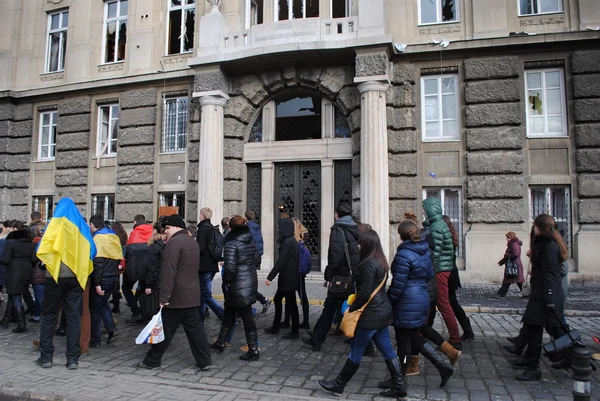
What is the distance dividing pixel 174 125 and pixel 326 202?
19.3 ft

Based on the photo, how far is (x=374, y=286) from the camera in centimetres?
475

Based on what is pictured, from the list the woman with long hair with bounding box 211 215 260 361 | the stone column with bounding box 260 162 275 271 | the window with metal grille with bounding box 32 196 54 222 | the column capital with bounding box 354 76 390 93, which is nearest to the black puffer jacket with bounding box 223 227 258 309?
the woman with long hair with bounding box 211 215 260 361

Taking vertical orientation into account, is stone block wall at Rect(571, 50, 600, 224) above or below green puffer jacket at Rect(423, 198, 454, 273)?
above

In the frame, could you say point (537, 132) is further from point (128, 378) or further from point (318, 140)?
point (128, 378)

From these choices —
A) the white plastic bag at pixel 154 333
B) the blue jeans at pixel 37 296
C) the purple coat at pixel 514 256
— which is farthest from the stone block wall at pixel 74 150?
the purple coat at pixel 514 256

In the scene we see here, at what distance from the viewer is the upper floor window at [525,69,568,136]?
12812mm

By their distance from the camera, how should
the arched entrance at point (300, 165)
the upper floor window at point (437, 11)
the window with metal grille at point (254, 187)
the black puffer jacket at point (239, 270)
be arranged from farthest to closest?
the window with metal grille at point (254, 187)
the arched entrance at point (300, 165)
the upper floor window at point (437, 11)
the black puffer jacket at point (239, 270)

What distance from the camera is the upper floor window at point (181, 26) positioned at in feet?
52.8

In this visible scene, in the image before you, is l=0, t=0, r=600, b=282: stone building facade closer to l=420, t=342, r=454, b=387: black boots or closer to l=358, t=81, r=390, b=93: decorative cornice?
l=358, t=81, r=390, b=93: decorative cornice

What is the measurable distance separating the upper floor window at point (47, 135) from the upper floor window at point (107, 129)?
2204mm

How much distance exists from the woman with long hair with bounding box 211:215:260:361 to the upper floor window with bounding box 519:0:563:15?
11383 mm

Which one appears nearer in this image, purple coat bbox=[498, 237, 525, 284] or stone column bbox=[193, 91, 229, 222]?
purple coat bbox=[498, 237, 525, 284]

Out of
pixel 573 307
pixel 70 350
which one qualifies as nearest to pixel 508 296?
pixel 573 307

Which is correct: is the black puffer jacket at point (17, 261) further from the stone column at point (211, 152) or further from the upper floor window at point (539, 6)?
the upper floor window at point (539, 6)
